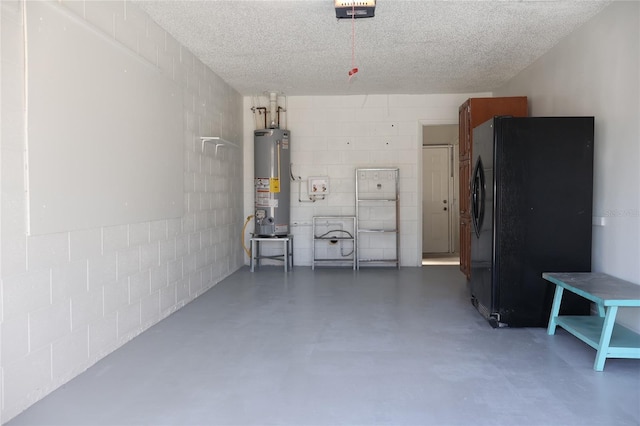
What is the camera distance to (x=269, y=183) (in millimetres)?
6621

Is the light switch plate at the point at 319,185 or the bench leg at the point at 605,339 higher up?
the light switch plate at the point at 319,185

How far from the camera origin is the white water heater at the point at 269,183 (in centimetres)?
662

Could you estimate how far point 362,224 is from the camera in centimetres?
720

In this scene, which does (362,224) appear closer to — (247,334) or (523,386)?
(247,334)

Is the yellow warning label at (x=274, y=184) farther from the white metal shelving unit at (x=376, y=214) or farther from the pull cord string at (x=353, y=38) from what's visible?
the pull cord string at (x=353, y=38)

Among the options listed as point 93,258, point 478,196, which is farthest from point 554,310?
point 93,258

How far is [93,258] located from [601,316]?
365cm

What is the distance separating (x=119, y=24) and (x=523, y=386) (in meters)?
3.60

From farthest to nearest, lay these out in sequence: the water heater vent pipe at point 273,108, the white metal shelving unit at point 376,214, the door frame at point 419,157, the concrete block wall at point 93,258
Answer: the white metal shelving unit at point 376,214 < the door frame at point 419,157 < the water heater vent pipe at point 273,108 < the concrete block wall at point 93,258

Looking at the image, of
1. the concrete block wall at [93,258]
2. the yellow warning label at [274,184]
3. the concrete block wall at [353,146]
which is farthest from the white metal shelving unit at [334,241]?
the concrete block wall at [93,258]

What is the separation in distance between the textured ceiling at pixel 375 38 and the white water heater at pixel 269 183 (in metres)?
0.82

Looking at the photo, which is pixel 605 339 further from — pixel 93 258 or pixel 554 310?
pixel 93 258

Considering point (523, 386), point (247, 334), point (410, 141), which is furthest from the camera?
point (410, 141)

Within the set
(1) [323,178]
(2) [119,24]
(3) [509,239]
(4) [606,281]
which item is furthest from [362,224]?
(2) [119,24]
